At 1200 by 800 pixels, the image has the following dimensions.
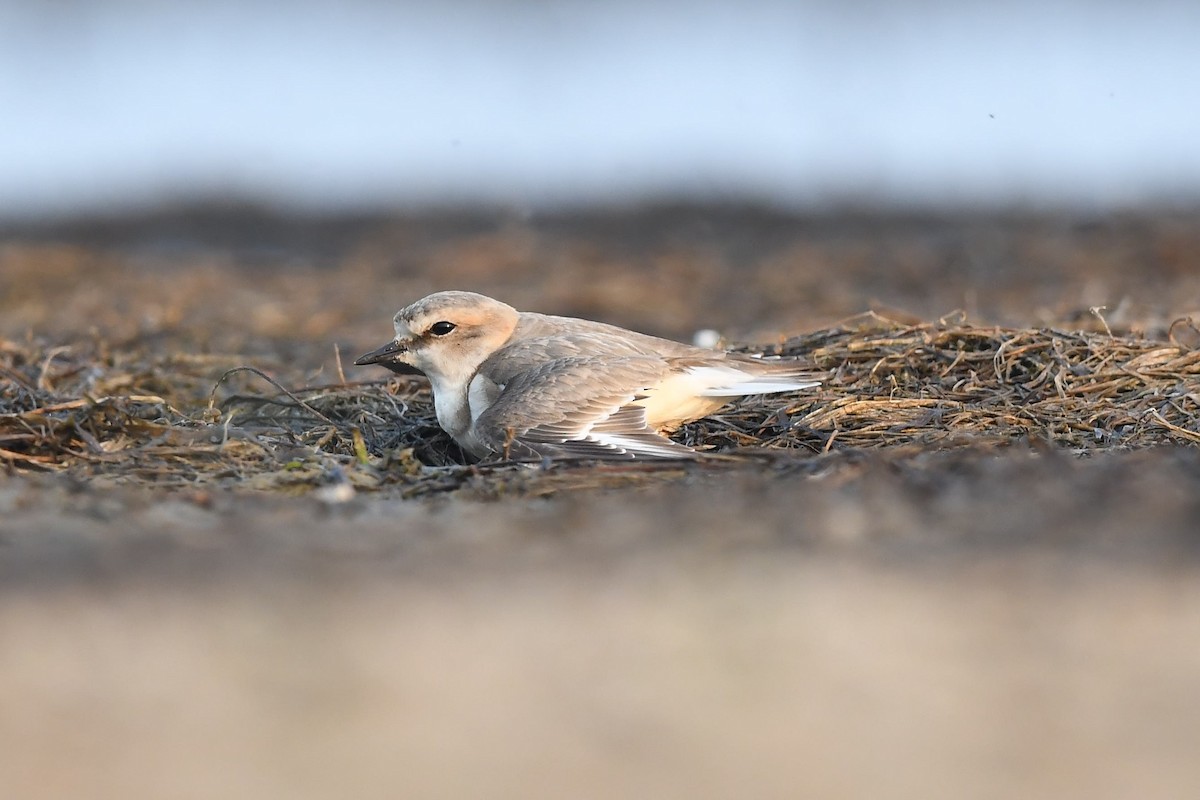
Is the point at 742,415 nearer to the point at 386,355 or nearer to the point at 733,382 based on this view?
the point at 733,382

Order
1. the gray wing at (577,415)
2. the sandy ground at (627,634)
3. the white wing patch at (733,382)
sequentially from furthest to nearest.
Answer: the white wing patch at (733,382)
the gray wing at (577,415)
the sandy ground at (627,634)

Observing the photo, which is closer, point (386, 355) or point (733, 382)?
point (733, 382)

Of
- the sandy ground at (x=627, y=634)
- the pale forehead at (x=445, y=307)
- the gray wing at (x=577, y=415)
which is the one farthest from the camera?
the pale forehead at (x=445, y=307)

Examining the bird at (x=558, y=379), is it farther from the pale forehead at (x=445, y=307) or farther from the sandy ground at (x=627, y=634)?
the sandy ground at (x=627, y=634)

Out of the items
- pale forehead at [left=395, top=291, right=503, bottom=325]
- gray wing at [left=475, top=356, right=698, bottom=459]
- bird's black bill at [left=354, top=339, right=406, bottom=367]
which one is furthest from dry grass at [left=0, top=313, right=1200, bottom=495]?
pale forehead at [left=395, top=291, right=503, bottom=325]

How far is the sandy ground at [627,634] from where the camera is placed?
8.13 feet

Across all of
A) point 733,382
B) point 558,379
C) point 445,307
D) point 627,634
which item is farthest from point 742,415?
point 627,634

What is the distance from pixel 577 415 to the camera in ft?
14.5

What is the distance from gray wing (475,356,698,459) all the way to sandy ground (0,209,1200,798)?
0.30 m

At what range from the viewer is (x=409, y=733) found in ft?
8.38

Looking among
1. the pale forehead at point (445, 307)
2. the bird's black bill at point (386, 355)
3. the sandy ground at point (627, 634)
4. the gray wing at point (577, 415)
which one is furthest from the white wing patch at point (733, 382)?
the bird's black bill at point (386, 355)

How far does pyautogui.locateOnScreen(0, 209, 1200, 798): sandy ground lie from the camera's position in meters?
2.48

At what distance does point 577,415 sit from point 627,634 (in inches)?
65.2

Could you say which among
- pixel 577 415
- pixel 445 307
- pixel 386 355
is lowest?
pixel 577 415
